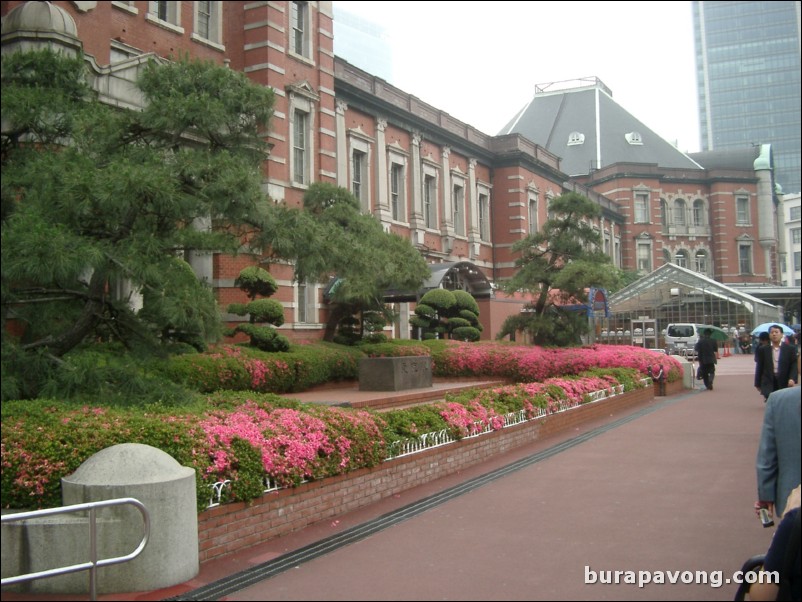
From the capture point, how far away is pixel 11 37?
19.0 feet

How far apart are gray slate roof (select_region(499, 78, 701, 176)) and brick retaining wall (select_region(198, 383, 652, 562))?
5602 centimetres

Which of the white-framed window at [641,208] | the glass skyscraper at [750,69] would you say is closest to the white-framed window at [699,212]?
the white-framed window at [641,208]

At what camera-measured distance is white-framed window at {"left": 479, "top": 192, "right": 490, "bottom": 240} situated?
38109 mm

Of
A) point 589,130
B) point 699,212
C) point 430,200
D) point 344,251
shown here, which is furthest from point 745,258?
point 344,251

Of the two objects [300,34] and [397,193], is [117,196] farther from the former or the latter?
[397,193]

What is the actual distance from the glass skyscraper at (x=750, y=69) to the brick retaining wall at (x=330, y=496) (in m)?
5.10

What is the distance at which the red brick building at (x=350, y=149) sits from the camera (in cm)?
959

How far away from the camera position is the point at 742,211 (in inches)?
2569

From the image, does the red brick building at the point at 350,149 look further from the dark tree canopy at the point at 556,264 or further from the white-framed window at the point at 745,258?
the white-framed window at the point at 745,258

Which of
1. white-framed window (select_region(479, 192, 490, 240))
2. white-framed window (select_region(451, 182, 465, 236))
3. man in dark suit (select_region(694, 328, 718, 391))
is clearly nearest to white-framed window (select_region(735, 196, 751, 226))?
white-framed window (select_region(479, 192, 490, 240))

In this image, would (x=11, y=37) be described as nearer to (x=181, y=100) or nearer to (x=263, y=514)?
(x=181, y=100)

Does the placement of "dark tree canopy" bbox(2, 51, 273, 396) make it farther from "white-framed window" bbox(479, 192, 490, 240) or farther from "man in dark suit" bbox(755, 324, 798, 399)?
A: "white-framed window" bbox(479, 192, 490, 240)

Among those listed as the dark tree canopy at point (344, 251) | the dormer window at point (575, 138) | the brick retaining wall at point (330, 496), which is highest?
the dormer window at point (575, 138)

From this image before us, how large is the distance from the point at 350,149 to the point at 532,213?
15920mm
